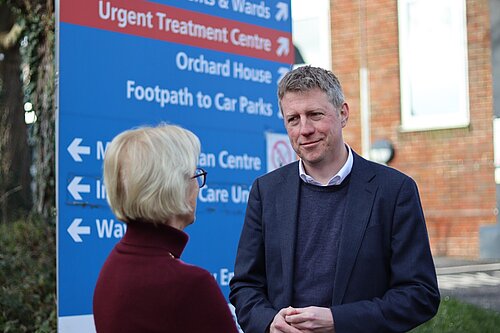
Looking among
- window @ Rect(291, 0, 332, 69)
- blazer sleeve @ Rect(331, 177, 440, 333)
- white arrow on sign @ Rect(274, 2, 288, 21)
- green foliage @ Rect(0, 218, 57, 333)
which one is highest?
window @ Rect(291, 0, 332, 69)

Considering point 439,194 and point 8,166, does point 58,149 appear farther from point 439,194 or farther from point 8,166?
point 439,194

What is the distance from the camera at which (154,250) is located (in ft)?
8.04

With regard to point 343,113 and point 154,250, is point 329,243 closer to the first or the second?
point 343,113

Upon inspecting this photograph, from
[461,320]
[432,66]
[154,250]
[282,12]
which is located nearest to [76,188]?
[154,250]

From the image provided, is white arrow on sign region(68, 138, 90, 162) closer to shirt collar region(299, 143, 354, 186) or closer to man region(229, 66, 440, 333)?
man region(229, 66, 440, 333)

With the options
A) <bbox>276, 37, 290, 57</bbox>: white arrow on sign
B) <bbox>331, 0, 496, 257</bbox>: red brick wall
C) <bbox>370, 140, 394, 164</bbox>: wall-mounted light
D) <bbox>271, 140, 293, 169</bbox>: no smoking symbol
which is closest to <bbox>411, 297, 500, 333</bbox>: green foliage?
<bbox>271, 140, 293, 169</bbox>: no smoking symbol

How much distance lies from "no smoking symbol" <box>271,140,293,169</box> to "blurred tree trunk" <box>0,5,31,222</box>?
3.43 m

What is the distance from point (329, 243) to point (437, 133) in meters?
10.1

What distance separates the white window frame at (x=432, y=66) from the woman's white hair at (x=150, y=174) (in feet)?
35.0

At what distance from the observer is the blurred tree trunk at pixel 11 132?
8.21 m

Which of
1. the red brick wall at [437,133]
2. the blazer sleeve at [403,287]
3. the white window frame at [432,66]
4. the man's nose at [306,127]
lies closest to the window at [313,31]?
the red brick wall at [437,133]

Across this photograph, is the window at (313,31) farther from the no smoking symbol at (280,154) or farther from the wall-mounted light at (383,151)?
the no smoking symbol at (280,154)

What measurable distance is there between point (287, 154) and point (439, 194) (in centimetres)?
771

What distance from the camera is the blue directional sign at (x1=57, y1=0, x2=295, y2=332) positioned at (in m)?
4.25
